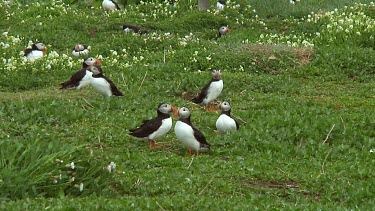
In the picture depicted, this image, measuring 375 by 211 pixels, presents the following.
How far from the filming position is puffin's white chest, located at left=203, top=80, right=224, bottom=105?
50.0 ft

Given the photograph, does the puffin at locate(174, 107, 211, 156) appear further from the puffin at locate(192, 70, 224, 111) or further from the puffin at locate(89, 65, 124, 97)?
the puffin at locate(89, 65, 124, 97)

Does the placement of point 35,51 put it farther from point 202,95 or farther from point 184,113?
point 184,113

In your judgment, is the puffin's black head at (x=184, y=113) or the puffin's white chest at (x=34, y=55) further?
the puffin's white chest at (x=34, y=55)

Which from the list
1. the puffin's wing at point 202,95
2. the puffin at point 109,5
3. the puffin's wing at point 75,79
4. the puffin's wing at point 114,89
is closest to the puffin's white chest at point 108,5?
the puffin at point 109,5

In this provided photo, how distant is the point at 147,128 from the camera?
40.8 ft

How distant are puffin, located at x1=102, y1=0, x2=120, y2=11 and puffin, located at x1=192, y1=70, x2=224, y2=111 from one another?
33.2 ft

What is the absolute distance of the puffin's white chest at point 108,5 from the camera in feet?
82.3

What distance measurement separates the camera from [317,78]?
715 inches

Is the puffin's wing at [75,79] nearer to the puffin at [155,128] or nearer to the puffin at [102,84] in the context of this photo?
the puffin at [102,84]

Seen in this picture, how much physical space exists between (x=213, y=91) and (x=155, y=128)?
3.05 metres

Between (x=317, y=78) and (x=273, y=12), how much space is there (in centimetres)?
858

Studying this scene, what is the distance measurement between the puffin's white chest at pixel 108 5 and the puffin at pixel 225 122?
1208 cm

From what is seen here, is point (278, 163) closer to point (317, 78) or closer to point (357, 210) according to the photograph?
point (357, 210)

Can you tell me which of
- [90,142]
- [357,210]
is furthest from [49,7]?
[357,210]
